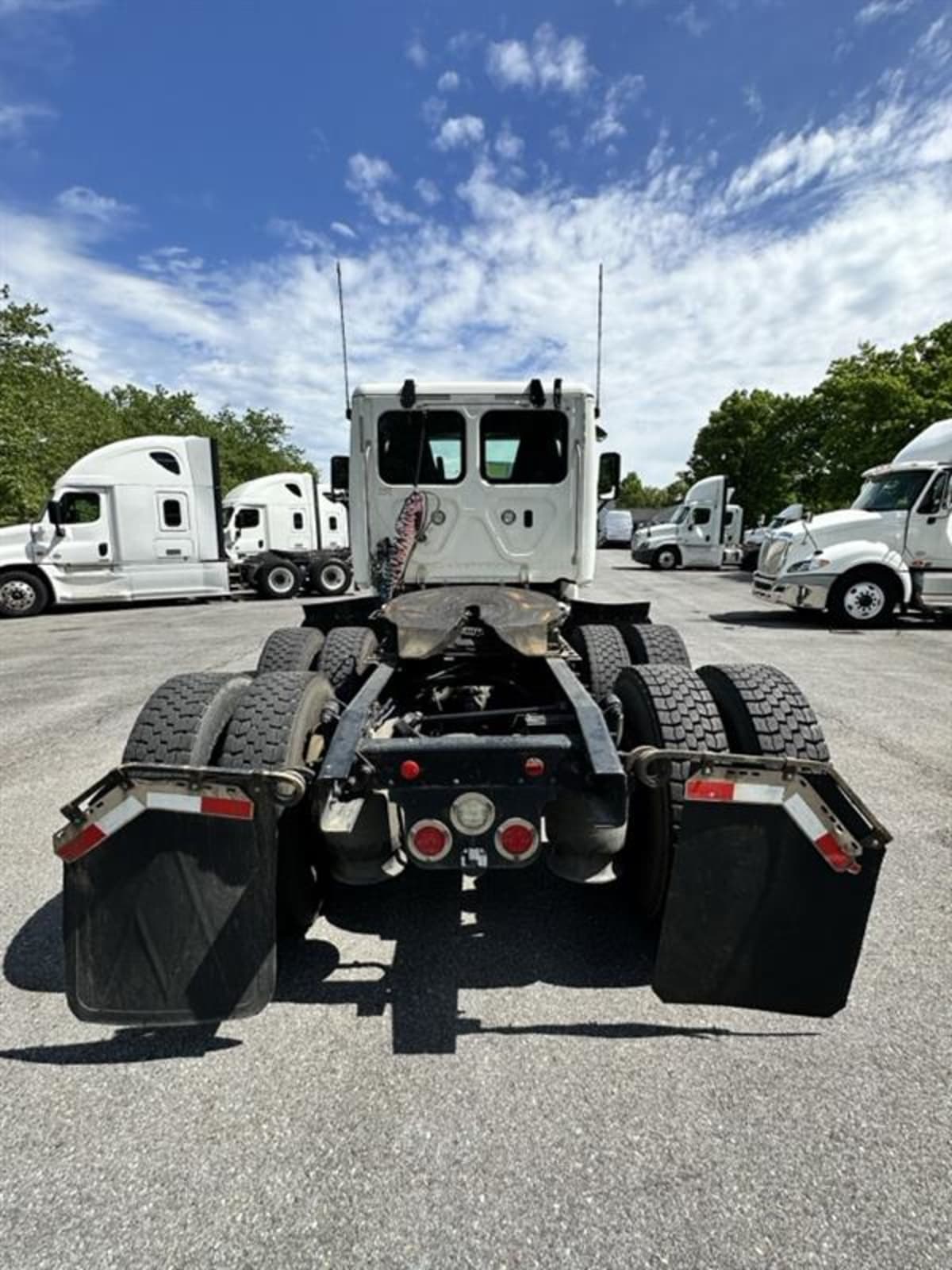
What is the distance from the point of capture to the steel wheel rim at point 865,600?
35.3 feet

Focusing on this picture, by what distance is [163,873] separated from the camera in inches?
75.8

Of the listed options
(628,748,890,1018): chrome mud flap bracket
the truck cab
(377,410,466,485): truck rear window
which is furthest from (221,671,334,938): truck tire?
(377,410,466,485): truck rear window

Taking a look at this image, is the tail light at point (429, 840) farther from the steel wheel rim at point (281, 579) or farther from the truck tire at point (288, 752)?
the steel wheel rim at point (281, 579)

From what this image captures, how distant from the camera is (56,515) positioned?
13.4 metres

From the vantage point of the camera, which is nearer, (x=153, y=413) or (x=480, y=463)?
(x=480, y=463)

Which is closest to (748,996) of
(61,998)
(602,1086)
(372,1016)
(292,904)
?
(602,1086)

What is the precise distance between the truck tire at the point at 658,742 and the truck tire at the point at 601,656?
0.99 m

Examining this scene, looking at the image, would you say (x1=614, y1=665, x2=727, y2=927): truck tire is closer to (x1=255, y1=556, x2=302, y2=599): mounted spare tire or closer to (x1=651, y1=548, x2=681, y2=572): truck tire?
(x1=255, y1=556, x2=302, y2=599): mounted spare tire

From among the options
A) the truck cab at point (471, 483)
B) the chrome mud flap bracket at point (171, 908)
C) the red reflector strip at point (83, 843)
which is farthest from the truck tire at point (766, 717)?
the truck cab at point (471, 483)

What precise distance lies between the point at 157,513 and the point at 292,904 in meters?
13.8

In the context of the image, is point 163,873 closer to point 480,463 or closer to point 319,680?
point 319,680

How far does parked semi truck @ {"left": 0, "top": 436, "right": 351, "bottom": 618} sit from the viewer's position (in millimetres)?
13492

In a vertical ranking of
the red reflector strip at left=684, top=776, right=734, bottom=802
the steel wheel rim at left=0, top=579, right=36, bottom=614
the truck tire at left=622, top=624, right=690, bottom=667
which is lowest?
the steel wheel rim at left=0, top=579, right=36, bottom=614

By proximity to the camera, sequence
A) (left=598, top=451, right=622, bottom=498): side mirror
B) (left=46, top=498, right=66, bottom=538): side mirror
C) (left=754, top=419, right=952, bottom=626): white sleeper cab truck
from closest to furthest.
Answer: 1. (left=598, top=451, right=622, bottom=498): side mirror
2. (left=754, top=419, right=952, bottom=626): white sleeper cab truck
3. (left=46, top=498, right=66, bottom=538): side mirror
